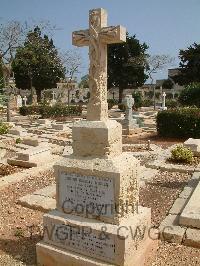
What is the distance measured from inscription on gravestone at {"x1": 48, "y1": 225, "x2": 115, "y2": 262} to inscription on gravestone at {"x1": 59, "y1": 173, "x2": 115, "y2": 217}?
240 mm

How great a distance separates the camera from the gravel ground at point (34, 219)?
4414 millimetres

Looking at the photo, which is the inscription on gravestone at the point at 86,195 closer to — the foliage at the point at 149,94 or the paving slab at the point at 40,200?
the paving slab at the point at 40,200

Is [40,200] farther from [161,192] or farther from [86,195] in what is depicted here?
[161,192]

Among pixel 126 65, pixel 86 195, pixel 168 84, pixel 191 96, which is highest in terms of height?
pixel 126 65

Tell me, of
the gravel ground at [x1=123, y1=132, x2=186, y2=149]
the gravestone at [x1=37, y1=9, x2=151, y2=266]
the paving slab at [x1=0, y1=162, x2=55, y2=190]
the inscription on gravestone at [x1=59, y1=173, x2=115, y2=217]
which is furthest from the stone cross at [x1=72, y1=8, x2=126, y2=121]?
the gravel ground at [x1=123, y1=132, x2=186, y2=149]

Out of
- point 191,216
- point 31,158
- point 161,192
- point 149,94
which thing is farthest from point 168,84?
point 191,216

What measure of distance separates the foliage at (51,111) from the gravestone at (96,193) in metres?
23.7

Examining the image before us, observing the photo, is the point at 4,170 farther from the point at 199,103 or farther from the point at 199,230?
the point at 199,103

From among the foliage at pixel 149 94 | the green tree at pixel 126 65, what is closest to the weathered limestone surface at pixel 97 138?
the green tree at pixel 126 65

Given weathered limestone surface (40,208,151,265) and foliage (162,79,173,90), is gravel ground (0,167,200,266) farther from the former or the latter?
foliage (162,79,173,90)

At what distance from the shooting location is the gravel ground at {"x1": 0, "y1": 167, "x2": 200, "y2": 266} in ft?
14.5

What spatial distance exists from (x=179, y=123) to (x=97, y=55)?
467 inches

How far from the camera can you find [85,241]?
404cm

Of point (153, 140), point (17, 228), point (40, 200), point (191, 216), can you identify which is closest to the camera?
point (191, 216)
